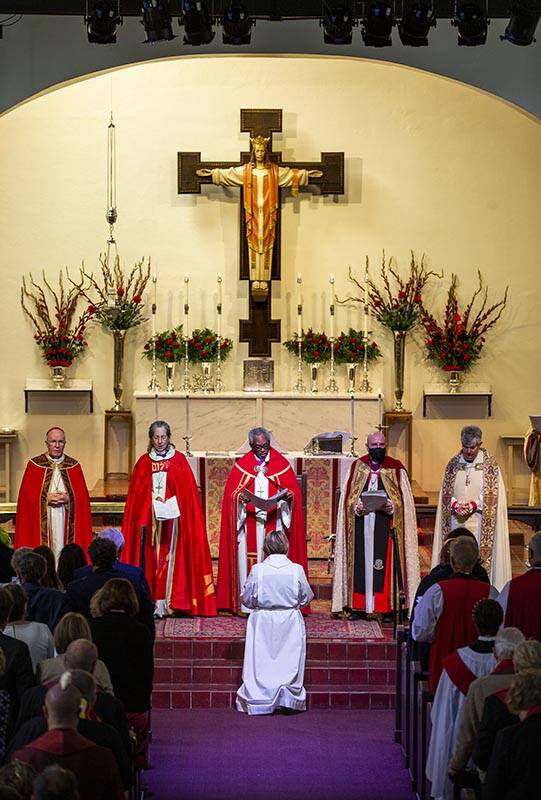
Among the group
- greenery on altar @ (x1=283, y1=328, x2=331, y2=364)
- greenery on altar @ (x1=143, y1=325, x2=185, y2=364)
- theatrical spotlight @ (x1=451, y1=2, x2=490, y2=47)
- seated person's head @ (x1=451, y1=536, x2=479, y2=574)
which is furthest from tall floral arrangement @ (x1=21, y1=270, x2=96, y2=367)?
seated person's head @ (x1=451, y1=536, x2=479, y2=574)

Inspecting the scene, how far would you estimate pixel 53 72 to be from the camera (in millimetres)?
11352

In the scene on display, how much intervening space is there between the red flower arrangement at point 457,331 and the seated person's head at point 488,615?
8809mm

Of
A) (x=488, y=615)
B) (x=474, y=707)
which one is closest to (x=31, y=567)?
(x=488, y=615)

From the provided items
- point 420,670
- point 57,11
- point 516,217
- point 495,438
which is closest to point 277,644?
point 420,670

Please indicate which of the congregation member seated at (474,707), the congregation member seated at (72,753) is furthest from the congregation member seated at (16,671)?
the congregation member seated at (474,707)

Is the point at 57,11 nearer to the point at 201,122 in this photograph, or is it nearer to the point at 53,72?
the point at 53,72

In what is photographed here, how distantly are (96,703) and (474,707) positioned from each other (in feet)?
5.73

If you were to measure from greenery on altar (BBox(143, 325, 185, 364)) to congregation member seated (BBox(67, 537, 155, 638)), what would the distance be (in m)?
7.37

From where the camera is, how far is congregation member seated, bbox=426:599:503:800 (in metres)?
6.63

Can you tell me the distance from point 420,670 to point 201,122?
9.15 m

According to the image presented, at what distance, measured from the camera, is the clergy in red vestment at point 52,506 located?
1133 centimetres

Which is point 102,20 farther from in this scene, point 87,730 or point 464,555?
point 87,730

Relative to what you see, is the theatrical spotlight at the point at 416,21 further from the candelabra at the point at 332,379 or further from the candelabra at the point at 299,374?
the candelabra at the point at 299,374

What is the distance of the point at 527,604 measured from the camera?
25.4 ft
